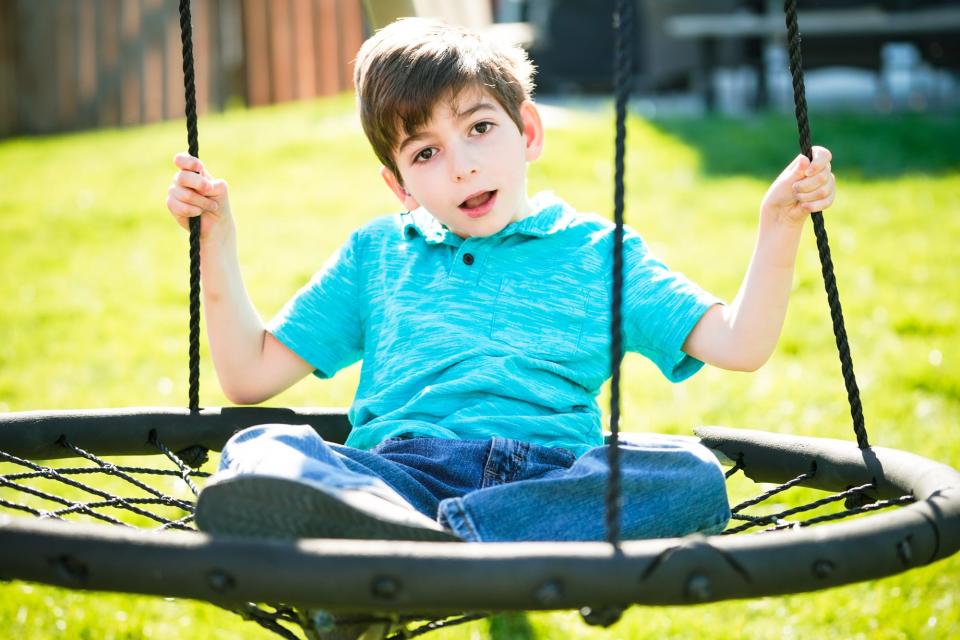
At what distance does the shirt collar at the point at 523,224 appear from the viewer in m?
1.80

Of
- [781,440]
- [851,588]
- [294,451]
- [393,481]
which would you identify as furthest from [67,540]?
[851,588]

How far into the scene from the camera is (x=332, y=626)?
4.17 ft

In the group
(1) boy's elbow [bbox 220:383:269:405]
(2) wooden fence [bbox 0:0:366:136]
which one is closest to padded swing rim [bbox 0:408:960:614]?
(1) boy's elbow [bbox 220:383:269:405]

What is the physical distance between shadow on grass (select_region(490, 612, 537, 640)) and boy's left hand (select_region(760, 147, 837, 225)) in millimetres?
1198

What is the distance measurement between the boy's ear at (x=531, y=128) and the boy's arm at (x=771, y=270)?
0.43m

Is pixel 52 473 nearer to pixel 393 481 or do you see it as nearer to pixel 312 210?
pixel 393 481

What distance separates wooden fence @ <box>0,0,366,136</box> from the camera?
32.0 ft

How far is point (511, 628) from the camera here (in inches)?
97.0

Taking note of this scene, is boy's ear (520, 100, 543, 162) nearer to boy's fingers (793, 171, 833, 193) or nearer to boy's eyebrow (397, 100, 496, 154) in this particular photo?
boy's eyebrow (397, 100, 496, 154)

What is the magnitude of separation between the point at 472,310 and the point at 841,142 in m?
5.33

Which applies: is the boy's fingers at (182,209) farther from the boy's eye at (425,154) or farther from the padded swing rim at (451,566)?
the padded swing rim at (451,566)

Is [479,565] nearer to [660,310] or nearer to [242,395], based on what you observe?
[660,310]

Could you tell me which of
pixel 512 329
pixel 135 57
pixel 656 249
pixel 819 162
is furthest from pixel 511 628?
pixel 135 57

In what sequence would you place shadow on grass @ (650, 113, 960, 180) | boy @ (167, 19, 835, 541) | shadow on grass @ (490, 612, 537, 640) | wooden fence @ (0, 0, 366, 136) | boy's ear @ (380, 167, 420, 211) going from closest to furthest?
boy @ (167, 19, 835, 541) → boy's ear @ (380, 167, 420, 211) → shadow on grass @ (490, 612, 537, 640) → shadow on grass @ (650, 113, 960, 180) → wooden fence @ (0, 0, 366, 136)
